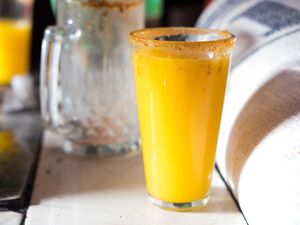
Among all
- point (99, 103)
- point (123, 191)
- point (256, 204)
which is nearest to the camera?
point (256, 204)

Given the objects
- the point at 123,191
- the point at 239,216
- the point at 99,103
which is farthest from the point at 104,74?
the point at 239,216

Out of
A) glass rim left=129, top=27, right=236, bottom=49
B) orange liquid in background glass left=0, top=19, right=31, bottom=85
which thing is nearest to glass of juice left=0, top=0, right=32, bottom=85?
orange liquid in background glass left=0, top=19, right=31, bottom=85

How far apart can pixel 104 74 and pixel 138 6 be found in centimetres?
11

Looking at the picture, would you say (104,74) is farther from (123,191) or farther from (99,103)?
(123,191)

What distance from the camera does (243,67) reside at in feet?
2.15

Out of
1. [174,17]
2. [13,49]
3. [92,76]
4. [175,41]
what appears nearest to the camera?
[175,41]

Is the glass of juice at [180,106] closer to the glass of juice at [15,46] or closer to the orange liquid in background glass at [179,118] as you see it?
the orange liquid in background glass at [179,118]

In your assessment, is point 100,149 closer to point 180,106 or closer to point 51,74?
point 51,74

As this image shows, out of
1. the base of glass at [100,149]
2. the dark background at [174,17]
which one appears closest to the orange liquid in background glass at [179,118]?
the base of glass at [100,149]

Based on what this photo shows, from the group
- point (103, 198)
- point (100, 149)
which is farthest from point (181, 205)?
point (100, 149)

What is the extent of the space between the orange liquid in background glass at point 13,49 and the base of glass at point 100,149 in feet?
1.72

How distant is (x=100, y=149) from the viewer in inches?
29.0

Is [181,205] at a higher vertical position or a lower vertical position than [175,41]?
lower

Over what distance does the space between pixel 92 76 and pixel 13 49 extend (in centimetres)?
56
